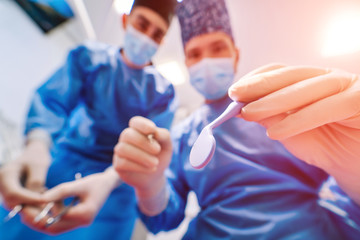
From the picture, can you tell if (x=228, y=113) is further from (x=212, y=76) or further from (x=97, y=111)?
(x=97, y=111)

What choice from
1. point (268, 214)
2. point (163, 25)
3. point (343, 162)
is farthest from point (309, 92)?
point (163, 25)

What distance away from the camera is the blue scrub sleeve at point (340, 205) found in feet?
1.28

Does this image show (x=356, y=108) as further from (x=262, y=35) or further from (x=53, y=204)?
(x=53, y=204)

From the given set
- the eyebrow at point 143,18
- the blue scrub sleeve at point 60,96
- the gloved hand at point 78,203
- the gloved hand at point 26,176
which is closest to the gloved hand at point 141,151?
the gloved hand at point 78,203

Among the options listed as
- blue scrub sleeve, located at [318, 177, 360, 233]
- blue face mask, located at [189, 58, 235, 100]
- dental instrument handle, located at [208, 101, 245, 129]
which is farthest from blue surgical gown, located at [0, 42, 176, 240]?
blue scrub sleeve, located at [318, 177, 360, 233]

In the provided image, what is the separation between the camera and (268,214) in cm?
41

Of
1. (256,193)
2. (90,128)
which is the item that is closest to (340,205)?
(256,193)

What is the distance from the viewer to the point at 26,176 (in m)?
0.47

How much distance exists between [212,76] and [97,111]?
0.50 meters

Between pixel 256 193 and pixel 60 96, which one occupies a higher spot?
pixel 60 96

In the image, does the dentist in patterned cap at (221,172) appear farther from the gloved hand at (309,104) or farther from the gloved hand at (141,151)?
the gloved hand at (309,104)

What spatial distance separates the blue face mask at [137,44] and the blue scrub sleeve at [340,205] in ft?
2.65

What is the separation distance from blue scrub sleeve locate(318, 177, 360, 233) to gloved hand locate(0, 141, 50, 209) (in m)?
0.75

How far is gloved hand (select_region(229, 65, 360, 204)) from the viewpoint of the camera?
10.3 inches
